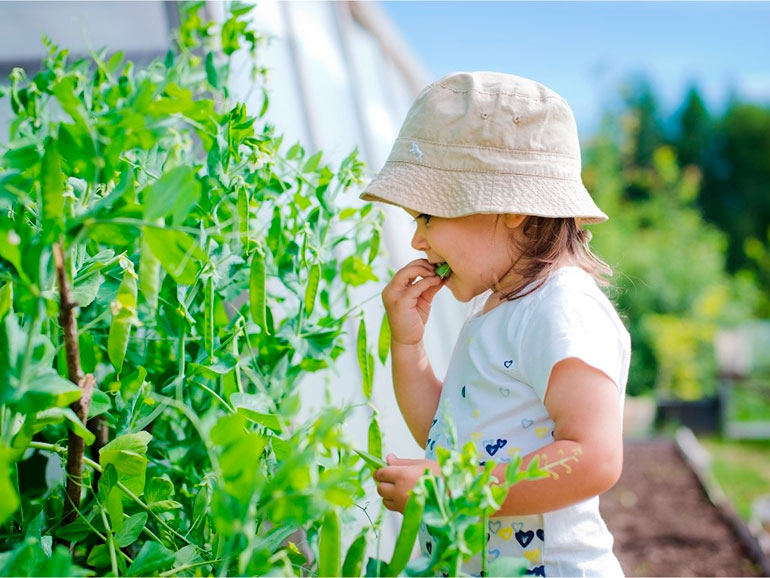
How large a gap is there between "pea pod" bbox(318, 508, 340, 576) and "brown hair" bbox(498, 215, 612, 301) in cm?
53

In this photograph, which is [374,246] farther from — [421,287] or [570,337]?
[570,337]

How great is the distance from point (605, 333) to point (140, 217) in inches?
23.4

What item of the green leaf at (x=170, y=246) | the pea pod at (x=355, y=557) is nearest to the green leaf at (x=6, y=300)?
the green leaf at (x=170, y=246)

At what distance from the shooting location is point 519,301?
1139 millimetres

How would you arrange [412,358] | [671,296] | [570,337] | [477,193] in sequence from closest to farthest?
[570,337] < [477,193] < [412,358] < [671,296]

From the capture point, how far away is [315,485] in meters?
0.61

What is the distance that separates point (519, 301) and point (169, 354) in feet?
1.56

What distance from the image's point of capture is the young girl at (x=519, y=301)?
948 mm

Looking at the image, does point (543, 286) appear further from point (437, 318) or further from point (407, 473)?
point (437, 318)

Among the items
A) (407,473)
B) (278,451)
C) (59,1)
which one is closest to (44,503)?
(278,451)

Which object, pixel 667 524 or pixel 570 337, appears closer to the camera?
pixel 570 337

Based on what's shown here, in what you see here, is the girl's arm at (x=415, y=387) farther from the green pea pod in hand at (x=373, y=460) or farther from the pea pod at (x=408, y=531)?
the pea pod at (x=408, y=531)

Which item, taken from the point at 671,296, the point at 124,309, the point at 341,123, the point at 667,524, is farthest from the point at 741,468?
the point at 124,309

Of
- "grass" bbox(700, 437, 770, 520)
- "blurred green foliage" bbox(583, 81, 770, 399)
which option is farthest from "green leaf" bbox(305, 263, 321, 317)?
"grass" bbox(700, 437, 770, 520)
